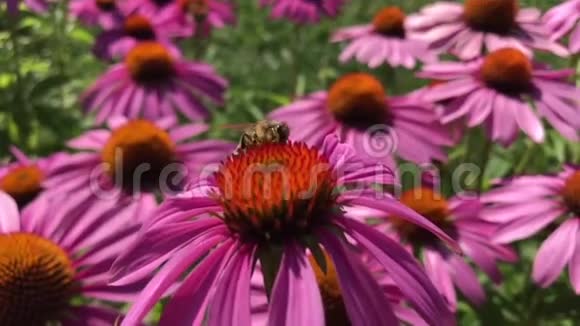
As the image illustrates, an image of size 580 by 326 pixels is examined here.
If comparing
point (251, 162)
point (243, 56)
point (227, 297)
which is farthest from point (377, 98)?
point (243, 56)

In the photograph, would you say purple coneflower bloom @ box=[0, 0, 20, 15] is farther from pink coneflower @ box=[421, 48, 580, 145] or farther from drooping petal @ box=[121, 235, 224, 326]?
drooping petal @ box=[121, 235, 224, 326]

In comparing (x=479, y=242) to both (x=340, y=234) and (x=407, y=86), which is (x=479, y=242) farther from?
(x=407, y=86)

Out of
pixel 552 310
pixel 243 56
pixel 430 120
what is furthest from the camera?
pixel 243 56

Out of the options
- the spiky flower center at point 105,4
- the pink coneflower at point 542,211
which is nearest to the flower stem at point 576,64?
the pink coneflower at point 542,211

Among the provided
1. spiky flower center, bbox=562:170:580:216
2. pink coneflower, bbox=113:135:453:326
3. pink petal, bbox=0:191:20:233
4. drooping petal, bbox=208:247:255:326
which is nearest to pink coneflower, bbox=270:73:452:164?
spiky flower center, bbox=562:170:580:216

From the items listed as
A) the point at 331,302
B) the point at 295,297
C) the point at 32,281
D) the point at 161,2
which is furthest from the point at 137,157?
the point at 161,2

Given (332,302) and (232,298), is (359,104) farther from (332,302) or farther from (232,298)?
(232,298)
